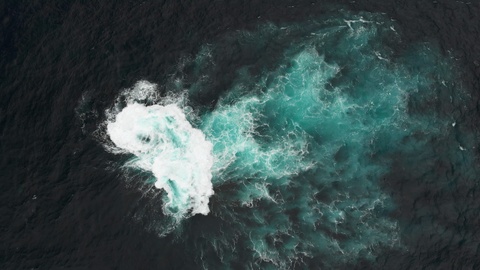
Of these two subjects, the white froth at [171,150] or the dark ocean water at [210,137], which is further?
the white froth at [171,150]

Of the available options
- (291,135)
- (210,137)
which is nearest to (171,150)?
(210,137)

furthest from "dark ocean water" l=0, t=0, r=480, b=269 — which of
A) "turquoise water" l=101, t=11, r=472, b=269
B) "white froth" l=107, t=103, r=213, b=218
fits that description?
"white froth" l=107, t=103, r=213, b=218

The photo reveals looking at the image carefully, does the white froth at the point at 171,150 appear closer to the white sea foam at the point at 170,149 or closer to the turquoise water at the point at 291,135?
the white sea foam at the point at 170,149

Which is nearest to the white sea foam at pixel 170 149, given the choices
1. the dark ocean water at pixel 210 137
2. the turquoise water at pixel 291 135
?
the turquoise water at pixel 291 135

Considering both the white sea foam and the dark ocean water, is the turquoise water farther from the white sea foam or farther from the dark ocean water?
the dark ocean water

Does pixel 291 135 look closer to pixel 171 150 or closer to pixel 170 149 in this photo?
pixel 171 150

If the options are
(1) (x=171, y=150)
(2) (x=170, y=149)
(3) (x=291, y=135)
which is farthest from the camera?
(2) (x=170, y=149)

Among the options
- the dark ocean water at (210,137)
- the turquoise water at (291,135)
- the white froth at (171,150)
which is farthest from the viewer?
the white froth at (171,150)
